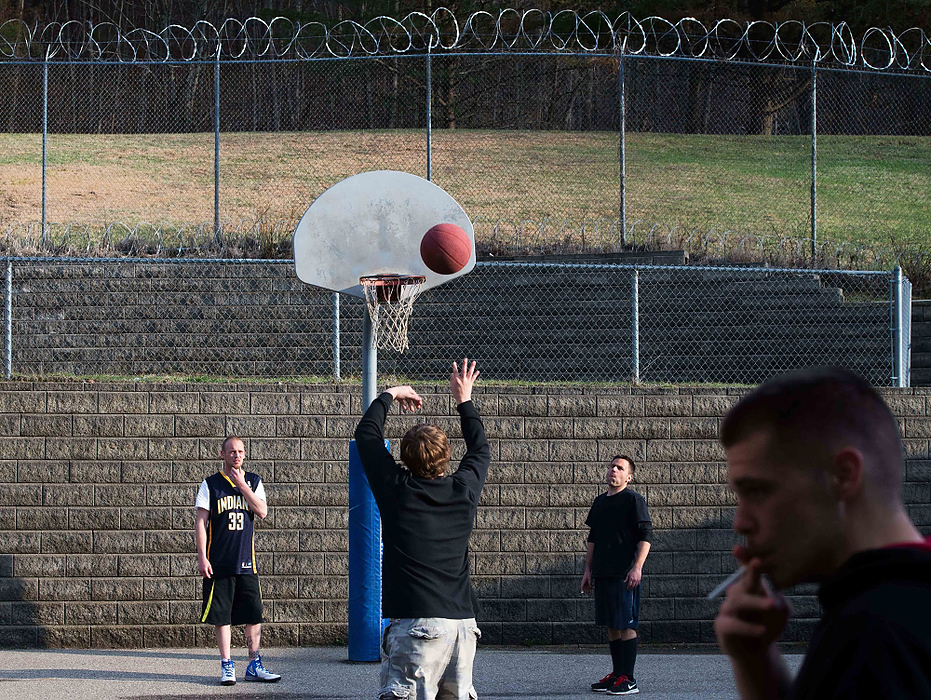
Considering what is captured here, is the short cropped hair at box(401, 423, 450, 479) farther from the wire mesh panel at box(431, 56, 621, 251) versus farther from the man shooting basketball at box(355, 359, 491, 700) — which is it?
the wire mesh panel at box(431, 56, 621, 251)

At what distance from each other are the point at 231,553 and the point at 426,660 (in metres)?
3.87

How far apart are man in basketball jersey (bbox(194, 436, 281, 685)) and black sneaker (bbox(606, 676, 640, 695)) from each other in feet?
8.14

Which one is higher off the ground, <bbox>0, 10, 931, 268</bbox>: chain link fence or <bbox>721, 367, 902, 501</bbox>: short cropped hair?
<bbox>0, 10, 931, 268</bbox>: chain link fence

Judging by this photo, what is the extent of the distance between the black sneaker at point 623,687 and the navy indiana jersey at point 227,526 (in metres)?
2.79

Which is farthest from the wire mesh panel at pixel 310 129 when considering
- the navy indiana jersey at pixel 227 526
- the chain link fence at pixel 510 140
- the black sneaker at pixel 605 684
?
the black sneaker at pixel 605 684

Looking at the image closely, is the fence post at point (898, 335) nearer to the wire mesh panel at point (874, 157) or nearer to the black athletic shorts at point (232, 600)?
the black athletic shorts at point (232, 600)

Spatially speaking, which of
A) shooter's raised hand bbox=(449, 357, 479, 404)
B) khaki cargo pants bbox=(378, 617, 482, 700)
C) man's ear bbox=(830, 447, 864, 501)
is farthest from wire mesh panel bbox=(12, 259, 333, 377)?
man's ear bbox=(830, 447, 864, 501)

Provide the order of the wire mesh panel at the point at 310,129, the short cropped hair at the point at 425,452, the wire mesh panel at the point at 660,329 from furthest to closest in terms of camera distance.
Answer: the wire mesh panel at the point at 310,129 → the wire mesh panel at the point at 660,329 → the short cropped hair at the point at 425,452

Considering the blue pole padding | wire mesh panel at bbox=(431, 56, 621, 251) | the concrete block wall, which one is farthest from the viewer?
wire mesh panel at bbox=(431, 56, 621, 251)

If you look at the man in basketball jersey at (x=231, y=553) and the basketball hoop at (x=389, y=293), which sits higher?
the basketball hoop at (x=389, y=293)

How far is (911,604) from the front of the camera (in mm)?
1353

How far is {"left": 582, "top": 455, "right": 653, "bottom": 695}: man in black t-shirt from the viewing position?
7773mm

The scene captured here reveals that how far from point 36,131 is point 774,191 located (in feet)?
65.2

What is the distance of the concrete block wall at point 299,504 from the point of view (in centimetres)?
958
